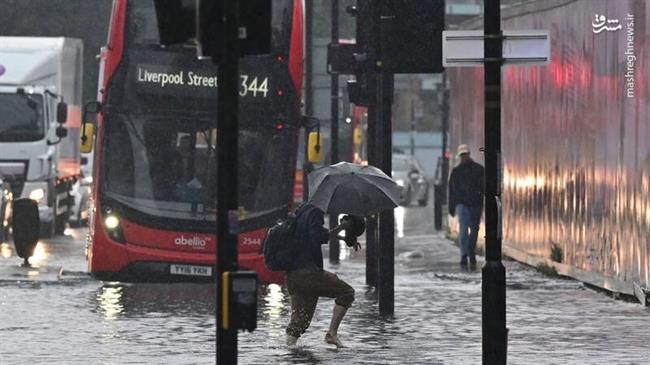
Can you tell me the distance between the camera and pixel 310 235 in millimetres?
16734

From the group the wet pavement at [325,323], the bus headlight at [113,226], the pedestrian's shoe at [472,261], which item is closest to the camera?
the wet pavement at [325,323]

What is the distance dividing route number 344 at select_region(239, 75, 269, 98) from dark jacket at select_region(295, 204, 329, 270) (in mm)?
6989

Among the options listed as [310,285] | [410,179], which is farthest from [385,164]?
[410,179]

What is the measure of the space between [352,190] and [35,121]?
825 inches

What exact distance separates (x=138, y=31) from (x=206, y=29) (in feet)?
40.3

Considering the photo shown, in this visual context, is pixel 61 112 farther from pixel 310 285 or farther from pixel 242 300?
pixel 242 300

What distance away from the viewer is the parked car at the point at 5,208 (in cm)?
3520

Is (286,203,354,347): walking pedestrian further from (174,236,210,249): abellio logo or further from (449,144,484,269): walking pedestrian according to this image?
(449,144,484,269): walking pedestrian

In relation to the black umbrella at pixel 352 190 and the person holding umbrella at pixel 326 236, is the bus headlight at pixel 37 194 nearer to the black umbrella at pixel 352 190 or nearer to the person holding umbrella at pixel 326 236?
the black umbrella at pixel 352 190

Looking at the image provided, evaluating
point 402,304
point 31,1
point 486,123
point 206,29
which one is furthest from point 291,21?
point 31,1

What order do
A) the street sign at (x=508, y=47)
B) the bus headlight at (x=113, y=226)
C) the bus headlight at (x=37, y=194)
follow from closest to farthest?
the street sign at (x=508, y=47), the bus headlight at (x=113, y=226), the bus headlight at (x=37, y=194)

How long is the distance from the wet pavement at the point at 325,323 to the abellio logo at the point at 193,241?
58 cm

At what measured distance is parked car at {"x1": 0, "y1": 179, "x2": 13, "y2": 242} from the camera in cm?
3520

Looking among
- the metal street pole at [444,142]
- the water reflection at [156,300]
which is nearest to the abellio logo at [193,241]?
the water reflection at [156,300]
